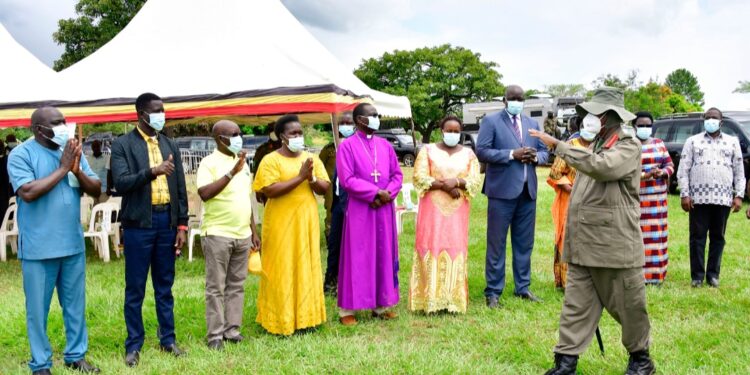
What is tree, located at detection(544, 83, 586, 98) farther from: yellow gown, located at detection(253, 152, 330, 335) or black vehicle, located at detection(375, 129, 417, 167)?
yellow gown, located at detection(253, 152, 330, 335)

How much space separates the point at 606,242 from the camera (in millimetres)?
3957

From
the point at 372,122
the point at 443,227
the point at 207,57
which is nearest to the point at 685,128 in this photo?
the point at 207,57

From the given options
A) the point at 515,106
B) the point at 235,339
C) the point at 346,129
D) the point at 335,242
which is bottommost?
the point at 235,339

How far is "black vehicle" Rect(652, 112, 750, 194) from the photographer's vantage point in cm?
1338

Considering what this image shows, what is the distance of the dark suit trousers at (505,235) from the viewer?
235 inches

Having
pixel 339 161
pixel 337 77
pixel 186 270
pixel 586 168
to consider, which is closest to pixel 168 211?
pixel 339 161

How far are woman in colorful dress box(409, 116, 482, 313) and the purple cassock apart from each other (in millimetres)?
376

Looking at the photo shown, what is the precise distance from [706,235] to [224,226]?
16.0 feet

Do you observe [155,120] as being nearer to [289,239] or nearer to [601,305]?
[289,239]

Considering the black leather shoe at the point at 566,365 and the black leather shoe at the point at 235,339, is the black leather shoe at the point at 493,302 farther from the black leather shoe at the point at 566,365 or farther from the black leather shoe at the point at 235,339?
the black leather shoe at the point at 235,339

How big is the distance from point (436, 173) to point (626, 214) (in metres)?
1.95

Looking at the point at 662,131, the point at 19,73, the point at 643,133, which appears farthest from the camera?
the point at 662,131

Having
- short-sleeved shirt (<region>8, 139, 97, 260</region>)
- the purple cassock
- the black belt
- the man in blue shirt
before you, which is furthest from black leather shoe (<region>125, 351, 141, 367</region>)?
the purple cassock

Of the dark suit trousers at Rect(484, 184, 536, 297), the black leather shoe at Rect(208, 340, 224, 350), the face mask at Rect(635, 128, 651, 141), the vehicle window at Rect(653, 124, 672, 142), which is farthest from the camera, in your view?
the vehicle window at Rect(653, 124, 672, 142)
